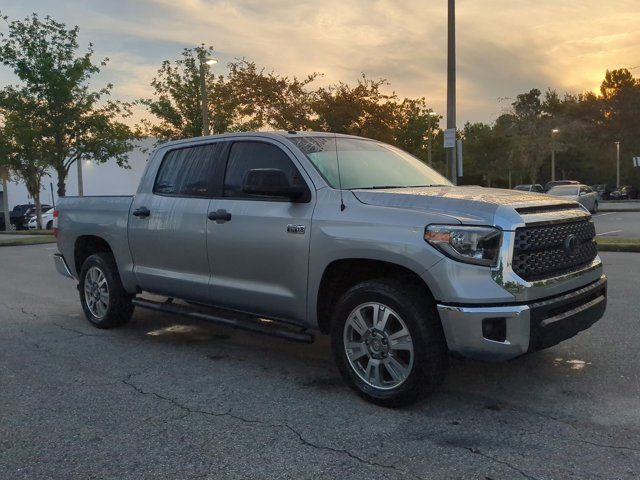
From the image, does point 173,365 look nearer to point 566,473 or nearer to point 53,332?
point 53,332

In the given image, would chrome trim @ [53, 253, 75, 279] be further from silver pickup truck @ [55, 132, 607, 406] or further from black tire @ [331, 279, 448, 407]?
black tire @ [331, 279, 448, 407]

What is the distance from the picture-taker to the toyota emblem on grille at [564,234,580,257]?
4.02m

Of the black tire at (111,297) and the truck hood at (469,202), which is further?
the black tire at (111,297)

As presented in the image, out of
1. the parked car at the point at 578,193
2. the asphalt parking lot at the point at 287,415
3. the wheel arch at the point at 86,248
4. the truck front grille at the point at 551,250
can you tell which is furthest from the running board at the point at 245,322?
the parked car at the point at 578,193

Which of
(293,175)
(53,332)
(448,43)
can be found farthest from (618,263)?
(53,332)

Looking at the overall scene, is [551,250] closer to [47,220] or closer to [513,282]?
[513,282]

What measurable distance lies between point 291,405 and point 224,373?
933mm

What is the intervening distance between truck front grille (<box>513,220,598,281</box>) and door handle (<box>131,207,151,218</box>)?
3.49m

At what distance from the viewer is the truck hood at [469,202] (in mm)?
3674

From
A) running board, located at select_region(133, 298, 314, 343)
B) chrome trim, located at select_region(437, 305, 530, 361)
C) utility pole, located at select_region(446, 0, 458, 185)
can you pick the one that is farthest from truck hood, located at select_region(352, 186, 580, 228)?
utility pole, located at select_region(446, 0, 458, 185)

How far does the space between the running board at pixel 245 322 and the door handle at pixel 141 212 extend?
2.75ft

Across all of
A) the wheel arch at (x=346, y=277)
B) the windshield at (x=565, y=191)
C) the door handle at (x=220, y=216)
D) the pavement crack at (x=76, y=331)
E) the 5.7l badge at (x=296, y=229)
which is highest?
the windshield at (x=565, y=191)

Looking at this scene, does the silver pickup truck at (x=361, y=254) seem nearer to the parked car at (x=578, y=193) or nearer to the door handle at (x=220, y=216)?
the door handle at (x=220, y=216)

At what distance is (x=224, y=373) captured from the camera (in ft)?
15.8
